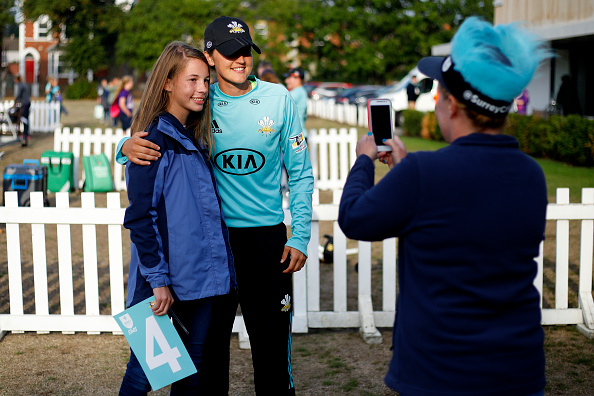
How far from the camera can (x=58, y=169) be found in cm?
1226

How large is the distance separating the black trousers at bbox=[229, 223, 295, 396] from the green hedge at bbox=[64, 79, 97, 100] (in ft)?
188

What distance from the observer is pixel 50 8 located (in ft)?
194

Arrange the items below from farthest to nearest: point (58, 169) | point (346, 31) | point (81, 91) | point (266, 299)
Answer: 1. point (81, 91)
2. point (346, 31)
3. point (58, 169)
4. point (266, 299)

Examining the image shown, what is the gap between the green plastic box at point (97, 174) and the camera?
12539 mm

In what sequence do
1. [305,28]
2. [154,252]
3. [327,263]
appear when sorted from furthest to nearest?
[305,28], [327,263], [154,252]

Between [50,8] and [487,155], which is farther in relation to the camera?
[50,8]

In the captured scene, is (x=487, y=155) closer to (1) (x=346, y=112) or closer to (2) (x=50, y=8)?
(1) (x=346, y=112)

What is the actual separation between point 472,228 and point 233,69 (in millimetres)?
1734

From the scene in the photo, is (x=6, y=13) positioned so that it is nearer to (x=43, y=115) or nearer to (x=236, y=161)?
(x=43, y=115)

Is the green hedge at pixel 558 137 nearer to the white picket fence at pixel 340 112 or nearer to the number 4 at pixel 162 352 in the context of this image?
the white picket fence at pixel 340 112

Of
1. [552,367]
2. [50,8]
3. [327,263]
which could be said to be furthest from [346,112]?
[50,8]

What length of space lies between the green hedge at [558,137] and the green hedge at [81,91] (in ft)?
147

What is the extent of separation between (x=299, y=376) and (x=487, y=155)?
3092mm

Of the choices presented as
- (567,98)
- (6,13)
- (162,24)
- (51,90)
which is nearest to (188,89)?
(567,98)
